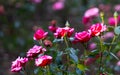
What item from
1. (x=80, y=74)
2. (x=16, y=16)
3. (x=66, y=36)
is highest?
(x=16, y=16)

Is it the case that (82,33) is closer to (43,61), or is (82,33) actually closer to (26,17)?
(43,61)

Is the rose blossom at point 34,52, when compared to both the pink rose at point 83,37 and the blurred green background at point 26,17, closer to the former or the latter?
the pink rose at point 83,37

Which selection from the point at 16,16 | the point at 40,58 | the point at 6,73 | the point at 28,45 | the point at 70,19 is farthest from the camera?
the point at 70,19

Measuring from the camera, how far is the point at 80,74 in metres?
2.10

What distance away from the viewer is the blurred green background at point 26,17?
4.73 metres

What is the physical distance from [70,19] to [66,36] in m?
3.74

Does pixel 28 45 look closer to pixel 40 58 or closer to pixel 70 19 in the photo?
pixel 70 19

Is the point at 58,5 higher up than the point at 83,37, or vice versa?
the point at 58,5

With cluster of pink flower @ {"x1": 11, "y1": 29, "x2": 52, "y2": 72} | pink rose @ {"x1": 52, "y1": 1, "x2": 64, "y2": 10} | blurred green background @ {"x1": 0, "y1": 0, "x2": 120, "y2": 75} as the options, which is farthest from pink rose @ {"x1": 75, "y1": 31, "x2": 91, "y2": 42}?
pink rose @ {"x1": 52, "y1": 1, "x2": 64, "y2": 10}

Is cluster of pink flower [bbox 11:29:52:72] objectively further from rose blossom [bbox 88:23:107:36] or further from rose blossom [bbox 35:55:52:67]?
rose blossom [bbox 88:23:107:36]

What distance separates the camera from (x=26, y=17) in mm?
5508

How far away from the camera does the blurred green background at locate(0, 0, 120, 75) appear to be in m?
4.73

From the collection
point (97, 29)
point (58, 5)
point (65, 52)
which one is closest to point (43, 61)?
point (65, 52)

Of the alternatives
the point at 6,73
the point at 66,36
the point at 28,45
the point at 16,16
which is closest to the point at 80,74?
the point at 66,36
